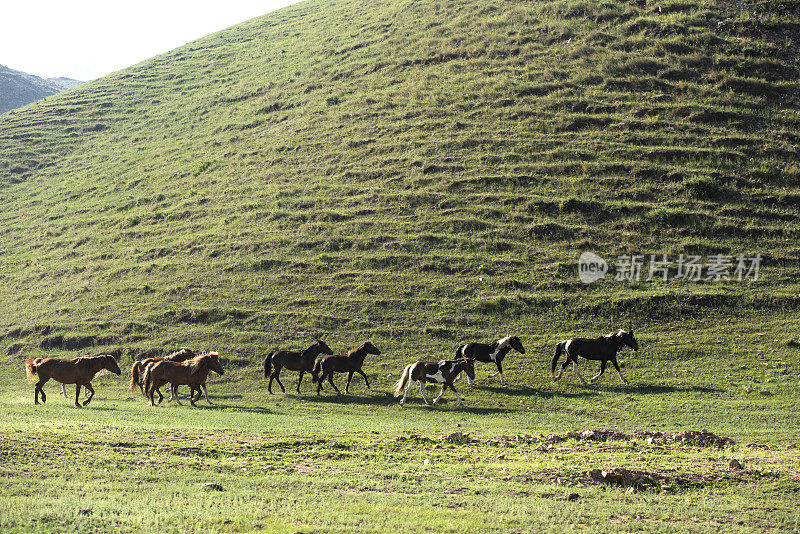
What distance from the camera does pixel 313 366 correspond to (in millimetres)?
28797

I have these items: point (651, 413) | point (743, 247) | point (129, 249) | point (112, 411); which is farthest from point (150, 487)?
point (129, 249)

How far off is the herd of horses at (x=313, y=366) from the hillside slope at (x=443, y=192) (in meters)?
4.53

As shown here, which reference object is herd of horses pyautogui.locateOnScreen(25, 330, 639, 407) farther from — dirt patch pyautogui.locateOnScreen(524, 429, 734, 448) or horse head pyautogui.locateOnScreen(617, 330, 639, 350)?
dirt patch pyautogui.locateOnScreen(524, 429, 734, 448)

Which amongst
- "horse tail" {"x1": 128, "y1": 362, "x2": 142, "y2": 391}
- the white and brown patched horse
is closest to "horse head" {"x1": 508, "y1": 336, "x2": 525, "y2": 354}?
the white and brown patched horse

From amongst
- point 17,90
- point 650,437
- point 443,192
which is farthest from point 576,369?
point 17,90

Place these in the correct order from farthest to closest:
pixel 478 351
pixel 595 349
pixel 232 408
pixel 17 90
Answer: pixel 17 90, pixel 478 351, pixel 595 349, pixel 232 408

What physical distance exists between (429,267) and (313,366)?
13228 millimetres

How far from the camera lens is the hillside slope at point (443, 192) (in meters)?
36.0

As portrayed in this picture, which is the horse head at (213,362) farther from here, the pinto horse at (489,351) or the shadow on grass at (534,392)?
the shadow on grass at (534,392)

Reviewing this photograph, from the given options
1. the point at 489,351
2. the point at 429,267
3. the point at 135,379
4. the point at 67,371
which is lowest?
the point at 135,379

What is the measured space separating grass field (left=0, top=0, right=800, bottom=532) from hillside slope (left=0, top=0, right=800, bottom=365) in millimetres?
260

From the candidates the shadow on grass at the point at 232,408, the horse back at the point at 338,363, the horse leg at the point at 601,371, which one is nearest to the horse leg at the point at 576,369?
the horse leg at the point at 601,371

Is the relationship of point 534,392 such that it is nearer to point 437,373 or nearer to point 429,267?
point 437,373

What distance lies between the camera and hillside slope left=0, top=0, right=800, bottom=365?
36.0 meters
